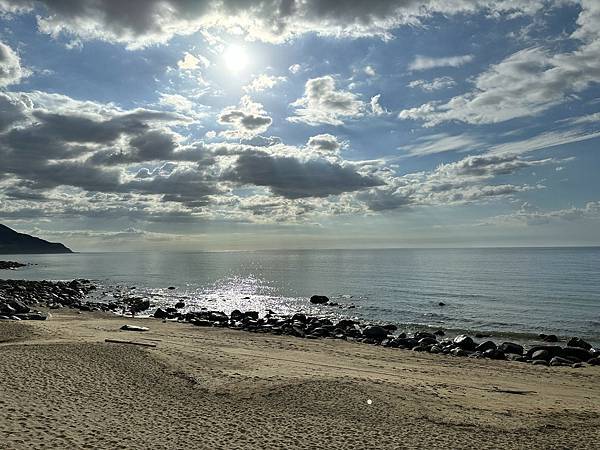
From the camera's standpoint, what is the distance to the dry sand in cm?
1071

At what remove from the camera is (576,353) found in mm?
24719

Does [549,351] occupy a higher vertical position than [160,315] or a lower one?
higher

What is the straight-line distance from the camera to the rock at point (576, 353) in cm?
2442

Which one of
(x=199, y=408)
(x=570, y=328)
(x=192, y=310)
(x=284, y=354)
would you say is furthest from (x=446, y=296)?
(x=199, y=408)

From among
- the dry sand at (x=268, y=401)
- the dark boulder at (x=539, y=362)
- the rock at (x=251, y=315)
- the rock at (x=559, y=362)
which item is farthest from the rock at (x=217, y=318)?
the rock at (x=559, y=362)

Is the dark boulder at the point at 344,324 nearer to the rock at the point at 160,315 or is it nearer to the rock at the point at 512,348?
the rock at the point at 512,348

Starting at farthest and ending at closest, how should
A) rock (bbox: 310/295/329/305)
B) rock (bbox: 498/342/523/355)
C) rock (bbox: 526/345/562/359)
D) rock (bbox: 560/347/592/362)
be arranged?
1. rock (bbox: 310/295/329/305)
2. rock (bbox: 498/342/523/355)
3. rock (bbox: 526/345/562/359)
4. rock (bbox: 560/347/592/362)

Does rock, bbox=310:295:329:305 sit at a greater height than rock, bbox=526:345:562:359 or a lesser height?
lesser

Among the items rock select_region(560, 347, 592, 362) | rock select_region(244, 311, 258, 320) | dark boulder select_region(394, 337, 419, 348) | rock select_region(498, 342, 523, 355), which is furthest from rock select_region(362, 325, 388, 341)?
rock select_region(244, 311, 258, 320)

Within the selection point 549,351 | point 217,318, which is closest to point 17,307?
point 217,318

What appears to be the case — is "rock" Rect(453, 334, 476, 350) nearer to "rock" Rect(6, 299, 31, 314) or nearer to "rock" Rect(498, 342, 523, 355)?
"rock" Rect(498, 342, 523, 355)

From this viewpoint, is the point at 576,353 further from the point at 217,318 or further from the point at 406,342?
the point at 217,318

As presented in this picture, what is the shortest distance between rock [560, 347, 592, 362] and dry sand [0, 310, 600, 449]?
3.05m

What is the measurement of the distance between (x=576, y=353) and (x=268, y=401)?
19.6 metres
